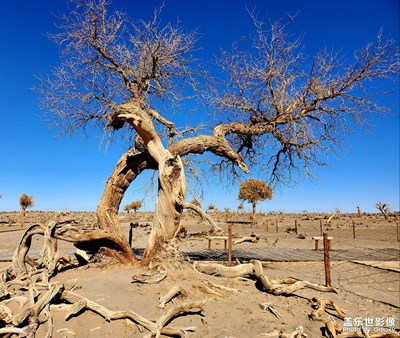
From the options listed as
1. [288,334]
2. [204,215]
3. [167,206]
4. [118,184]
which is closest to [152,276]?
[167,206]

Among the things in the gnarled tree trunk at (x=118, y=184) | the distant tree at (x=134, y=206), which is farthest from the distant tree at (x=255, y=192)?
the gnarled tree trunk at (x=118, y=184)

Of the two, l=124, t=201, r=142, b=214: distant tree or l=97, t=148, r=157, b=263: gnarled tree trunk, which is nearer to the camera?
l=97, t=148, r=157, b=263: gnarled tree trunk

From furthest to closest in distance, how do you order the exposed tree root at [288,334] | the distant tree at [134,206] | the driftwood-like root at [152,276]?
the distant tree at [134,206], the driftwood-like root at [152,276], the exposed tree root at [288,334]

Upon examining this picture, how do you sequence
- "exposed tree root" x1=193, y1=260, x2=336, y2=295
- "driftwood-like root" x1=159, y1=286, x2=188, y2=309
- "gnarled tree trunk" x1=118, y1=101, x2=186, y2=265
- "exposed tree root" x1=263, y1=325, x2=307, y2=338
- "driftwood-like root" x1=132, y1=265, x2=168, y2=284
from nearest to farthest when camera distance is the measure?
"exposed tree root" x1=263, y1=325, x2=307, y2=338 → "driftwood-like root" x1=159, y1=286, x2=188, y2=309 → "driftwood-like root" x1=132, y1=265, x2=168, y2=284 → "exposed tree root" x1=193, y1=260, x2=336, y2=295 → "gnarled tree trunk" x1=118, y1=101, x2=186, y2=265

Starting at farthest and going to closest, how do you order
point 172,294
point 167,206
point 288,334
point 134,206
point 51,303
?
point 134,206
point 167,206
point 172,294
point 51,303
point 288,334

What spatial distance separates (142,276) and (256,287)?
249cm

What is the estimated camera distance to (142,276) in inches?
252

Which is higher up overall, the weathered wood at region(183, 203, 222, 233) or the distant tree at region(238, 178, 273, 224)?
the distant tree at region(238, 178, 273, 224)

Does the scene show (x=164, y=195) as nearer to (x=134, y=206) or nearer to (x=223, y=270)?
(x=223, y=270)

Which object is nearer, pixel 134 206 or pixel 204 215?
pixel 204 215

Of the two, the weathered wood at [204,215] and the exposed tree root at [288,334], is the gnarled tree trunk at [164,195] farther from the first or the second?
the exposed tree root at [288,334]

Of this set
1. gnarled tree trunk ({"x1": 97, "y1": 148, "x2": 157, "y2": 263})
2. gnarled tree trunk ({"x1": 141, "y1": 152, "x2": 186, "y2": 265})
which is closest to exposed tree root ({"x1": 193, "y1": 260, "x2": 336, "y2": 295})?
gnarled tree trunk ({"x1": 141, "y1": 152, "x2": 186, "y2": 265})

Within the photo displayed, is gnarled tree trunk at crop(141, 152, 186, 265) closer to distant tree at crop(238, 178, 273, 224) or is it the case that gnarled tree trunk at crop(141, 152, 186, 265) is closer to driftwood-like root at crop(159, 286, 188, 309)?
driftwood-like root at crop(159, 286, 188, 309)

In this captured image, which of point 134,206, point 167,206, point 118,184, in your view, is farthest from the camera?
point 134,206
